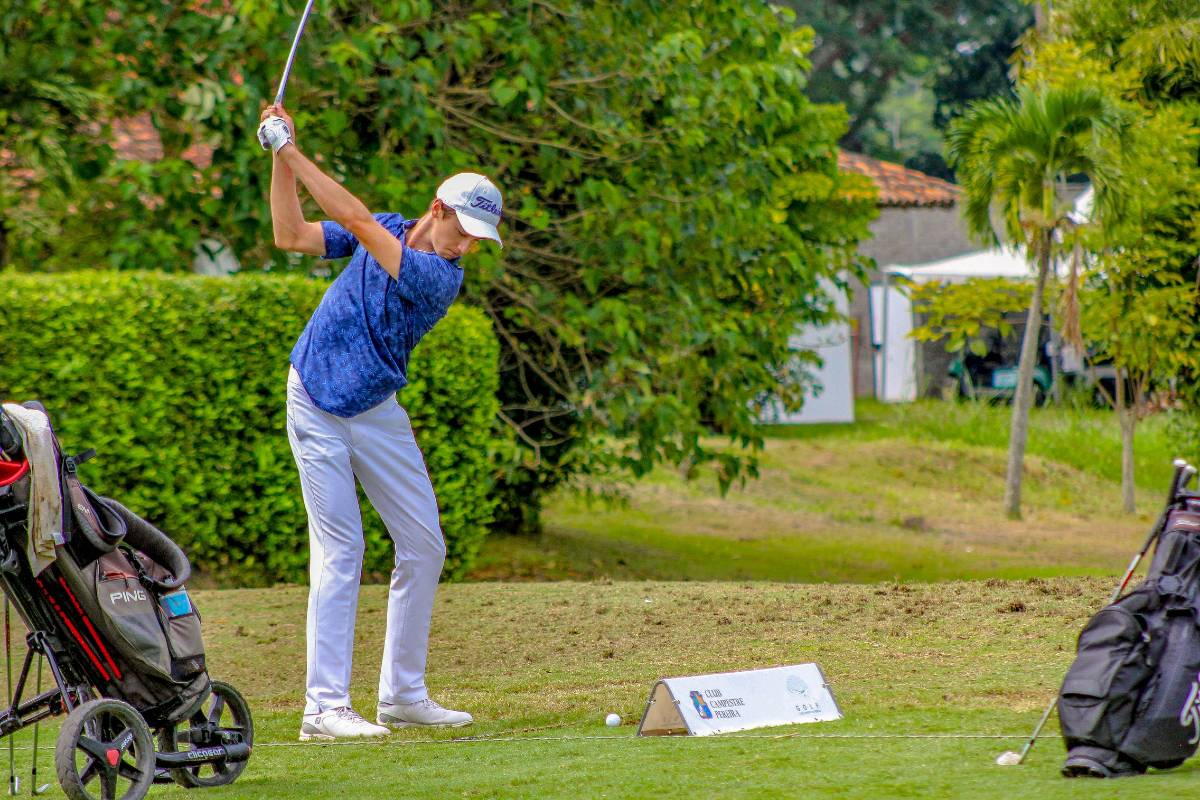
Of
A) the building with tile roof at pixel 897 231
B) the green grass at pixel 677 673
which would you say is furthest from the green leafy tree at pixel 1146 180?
the building with tile roof at pixel 897 231

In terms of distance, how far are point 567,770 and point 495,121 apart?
25.0 ft

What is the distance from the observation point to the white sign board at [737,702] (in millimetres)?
5430

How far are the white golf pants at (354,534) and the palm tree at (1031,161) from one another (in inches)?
380

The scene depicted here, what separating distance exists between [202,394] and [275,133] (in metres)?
4.60

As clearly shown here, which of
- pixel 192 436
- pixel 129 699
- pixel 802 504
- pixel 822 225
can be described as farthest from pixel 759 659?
pixel 802 504

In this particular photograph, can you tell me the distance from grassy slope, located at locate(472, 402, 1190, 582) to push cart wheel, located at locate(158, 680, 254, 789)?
704 cm

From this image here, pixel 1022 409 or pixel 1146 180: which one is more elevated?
pixel 1146 180

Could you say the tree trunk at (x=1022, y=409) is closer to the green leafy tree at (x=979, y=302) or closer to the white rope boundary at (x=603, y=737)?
the green leafy tree at (x=979, y=302)

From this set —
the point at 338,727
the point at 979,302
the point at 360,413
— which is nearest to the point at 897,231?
the point at 979,302

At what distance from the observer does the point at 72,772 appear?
4324 millimetres

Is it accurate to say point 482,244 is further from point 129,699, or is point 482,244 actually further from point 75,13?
point 129,699

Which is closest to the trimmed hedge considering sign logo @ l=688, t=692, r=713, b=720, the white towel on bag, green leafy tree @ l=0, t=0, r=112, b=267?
green leafy tree @ l=0, t=0, r=112, b=267

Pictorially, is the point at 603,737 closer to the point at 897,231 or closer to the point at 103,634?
the point at 103,634

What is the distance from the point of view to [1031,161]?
15.0m
